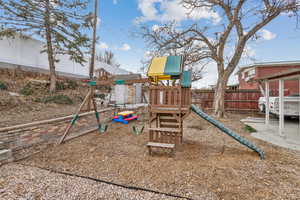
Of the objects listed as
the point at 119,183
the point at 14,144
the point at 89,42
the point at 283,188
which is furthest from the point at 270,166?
the point at 89,42

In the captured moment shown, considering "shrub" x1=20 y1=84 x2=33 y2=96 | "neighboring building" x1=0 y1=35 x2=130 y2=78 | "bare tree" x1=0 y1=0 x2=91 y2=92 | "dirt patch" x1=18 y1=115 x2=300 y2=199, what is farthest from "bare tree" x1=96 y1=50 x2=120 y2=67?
"dirt patch" x1=18 y1=115 x2=300 y2=199

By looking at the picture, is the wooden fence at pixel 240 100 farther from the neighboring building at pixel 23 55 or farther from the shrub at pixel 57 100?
the neighboring building at pixel 23 55

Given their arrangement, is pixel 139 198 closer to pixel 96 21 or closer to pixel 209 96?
pixel 209 96

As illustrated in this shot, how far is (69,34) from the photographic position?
8.70 metres

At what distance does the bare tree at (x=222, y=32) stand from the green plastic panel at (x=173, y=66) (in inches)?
184

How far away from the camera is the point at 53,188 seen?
6.19 ft

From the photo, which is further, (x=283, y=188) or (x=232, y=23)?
(x=232, y=23)

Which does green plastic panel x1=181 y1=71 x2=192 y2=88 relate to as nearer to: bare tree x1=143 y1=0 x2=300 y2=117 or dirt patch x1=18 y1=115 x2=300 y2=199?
dirt patch x1=18 y1=115 x2=300 y2=199

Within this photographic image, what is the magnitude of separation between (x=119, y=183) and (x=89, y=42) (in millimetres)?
9670

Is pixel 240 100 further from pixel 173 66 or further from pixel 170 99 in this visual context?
pixel 170 99

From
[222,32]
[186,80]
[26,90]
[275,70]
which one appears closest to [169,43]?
[222,32]

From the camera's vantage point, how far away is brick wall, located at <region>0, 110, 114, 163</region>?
269 cm

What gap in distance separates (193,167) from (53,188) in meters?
2.19

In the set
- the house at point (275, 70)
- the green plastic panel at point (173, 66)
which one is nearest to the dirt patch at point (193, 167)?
the green plastic panel at point (173, 66)
